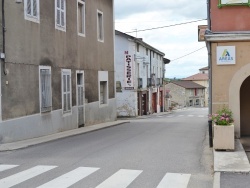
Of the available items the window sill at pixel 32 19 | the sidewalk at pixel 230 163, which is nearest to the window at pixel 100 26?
the window sill at pixel 32 19

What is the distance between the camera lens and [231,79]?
1263 centimetres

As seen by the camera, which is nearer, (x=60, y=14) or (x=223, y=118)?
(x=223, y=118)

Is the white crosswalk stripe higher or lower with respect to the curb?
lower

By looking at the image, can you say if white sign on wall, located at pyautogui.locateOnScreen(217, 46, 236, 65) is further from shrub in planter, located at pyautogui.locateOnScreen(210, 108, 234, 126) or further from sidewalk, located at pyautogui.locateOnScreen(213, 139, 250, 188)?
sidewalk, located at pyautogui.locateOnScreen(213, 139, 250, 188)

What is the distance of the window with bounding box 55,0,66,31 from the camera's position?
18.0 meters

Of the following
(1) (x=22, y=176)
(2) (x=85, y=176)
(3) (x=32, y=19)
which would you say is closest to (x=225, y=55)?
(2) (x=85, y=176)

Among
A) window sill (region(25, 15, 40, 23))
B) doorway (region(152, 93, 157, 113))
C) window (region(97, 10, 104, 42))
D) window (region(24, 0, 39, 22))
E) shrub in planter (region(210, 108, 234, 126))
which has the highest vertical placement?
window (region(97, 10, 104, 42))

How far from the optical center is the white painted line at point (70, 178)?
298 inches

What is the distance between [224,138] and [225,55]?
10.2 feet

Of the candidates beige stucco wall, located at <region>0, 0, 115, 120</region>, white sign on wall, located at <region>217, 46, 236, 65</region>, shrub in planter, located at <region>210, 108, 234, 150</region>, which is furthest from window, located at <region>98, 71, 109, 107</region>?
shrub in planter, located at <region>210, 108, 234, 150</region>

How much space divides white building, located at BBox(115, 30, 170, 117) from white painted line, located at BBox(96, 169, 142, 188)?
98.0 ft

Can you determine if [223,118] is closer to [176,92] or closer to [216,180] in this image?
[216,180]

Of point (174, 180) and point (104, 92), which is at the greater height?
point (104, 92)

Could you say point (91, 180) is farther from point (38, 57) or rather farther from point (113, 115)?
point (113, 115)
